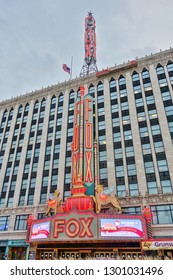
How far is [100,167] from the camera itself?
39.2m

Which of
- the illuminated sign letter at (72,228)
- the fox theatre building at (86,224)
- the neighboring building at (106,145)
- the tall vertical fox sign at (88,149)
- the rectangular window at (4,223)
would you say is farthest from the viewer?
the rectangular window at (4,223)

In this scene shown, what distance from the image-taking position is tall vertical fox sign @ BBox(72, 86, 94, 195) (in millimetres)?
34438

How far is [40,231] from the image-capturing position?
3178 centimetres

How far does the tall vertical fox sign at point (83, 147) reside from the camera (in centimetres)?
3444

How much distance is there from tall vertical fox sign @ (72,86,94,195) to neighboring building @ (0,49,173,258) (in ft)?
13.8

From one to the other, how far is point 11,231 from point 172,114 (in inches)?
1508

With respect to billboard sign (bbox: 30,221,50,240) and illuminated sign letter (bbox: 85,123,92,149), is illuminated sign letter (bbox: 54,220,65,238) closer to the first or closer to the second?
billboard sign (bbox: 30,221,50,240)

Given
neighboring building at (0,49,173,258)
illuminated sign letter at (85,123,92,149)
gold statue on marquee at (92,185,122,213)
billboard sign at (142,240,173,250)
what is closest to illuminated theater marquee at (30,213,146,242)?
billboard sign at (142,240,173,250)

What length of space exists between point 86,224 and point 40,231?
846 cm

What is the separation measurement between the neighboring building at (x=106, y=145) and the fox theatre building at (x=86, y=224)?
426 centimetres

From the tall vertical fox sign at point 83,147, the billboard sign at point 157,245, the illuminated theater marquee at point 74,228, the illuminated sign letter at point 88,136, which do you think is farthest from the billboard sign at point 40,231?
the illuminated sign letter at point 88,136

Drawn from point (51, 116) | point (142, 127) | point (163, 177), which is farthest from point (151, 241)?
point (51, 116)

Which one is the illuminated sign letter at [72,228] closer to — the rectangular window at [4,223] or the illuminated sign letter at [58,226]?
the illuminated sign letter at [58,226]
